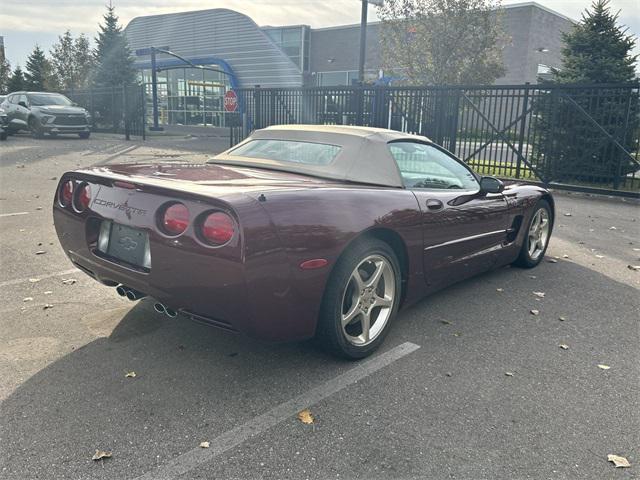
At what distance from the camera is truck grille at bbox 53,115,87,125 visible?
20.3m

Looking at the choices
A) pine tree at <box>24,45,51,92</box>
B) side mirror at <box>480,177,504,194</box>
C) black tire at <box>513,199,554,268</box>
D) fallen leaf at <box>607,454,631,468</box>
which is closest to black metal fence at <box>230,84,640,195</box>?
black tire at <box>513,199,554,268</box>

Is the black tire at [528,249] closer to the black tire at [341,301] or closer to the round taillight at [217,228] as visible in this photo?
the black tire at [341,301]

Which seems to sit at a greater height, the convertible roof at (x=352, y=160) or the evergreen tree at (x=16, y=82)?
the evergreen tree at (x=16, y=82)

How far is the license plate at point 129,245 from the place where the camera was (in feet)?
9.62

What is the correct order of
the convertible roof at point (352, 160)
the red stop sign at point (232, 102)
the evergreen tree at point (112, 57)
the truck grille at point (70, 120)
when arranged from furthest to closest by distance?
the evergreen tree at point (112, 57), the truck grille at point (70, 120), the red stop sign at point (232, 102), the convertible roof at point (352, 160)

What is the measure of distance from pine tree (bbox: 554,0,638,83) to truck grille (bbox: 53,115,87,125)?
17.0 meters

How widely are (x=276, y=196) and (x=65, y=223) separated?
Answer: 1.58 metres

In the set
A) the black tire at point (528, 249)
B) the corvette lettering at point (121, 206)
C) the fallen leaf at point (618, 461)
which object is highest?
the corvette lettering at point (121, 206)

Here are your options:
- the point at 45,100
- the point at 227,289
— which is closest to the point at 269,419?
the point at 227,289

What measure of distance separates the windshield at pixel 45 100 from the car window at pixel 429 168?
20.5 metres

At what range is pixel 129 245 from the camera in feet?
9.91

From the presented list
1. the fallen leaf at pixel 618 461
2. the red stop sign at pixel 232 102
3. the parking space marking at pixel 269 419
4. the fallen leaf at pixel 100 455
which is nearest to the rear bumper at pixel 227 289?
the parking space marking at pixel 269 419

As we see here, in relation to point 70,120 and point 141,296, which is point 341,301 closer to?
point 141,296

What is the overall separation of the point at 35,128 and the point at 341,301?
824 inches
